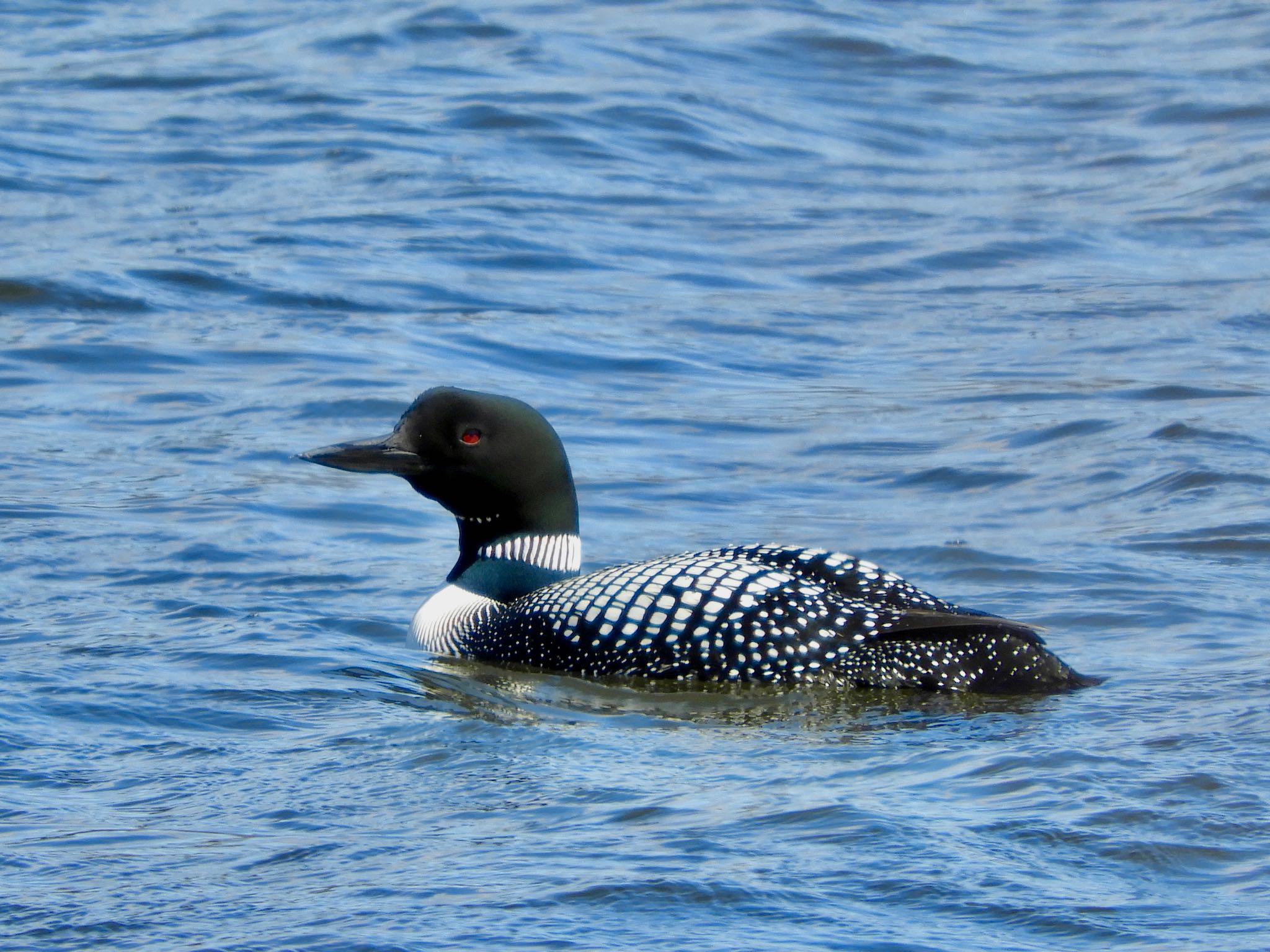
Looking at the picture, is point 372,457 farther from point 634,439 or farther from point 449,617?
point 634,439

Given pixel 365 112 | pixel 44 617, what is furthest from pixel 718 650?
pixel 365 112

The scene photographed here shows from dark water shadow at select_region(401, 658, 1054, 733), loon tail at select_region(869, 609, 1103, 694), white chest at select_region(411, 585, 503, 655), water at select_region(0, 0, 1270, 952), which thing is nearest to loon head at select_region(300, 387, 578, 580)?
white chest at select_region(411, 585, 503, 655)

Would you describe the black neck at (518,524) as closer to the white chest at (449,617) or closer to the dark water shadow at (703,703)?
the white chest at (449,617)

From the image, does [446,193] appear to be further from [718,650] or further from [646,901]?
[646,901]

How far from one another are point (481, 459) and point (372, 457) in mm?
271

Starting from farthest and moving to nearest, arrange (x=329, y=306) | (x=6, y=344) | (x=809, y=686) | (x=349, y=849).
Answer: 1. (x=329, y=306)
2. (x=6, y=344)
3. (x=809, y=686)
4. (x=349, y=849)

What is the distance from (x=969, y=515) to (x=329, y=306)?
3.60 meters

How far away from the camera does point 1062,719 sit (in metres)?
4.31

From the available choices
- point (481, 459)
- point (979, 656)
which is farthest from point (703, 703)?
point (481, 459)

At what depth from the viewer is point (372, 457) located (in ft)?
17.2

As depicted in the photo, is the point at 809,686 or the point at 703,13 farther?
the point at 703,13

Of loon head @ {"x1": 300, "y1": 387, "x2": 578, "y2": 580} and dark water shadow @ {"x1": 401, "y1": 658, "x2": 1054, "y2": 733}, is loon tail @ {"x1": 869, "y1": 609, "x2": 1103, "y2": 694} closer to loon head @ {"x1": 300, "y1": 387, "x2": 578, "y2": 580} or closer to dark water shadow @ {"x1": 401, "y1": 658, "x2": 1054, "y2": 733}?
dark water shadow @ {"x1": 401, "y1": 658, "x2": 1054, "y2": 733}

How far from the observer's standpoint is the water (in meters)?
3.43

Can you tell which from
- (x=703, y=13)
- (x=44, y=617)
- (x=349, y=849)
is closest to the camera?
(x=349, y=849)
